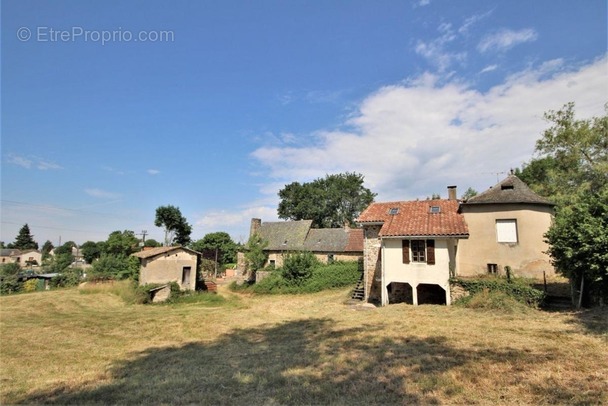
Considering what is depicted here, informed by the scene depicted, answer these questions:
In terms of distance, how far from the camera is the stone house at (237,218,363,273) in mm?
32375

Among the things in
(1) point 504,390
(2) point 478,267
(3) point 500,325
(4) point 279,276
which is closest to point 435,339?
(3) point 500,325

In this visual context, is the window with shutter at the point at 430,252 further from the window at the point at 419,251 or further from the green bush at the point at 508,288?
the green bush at the point at 508,288

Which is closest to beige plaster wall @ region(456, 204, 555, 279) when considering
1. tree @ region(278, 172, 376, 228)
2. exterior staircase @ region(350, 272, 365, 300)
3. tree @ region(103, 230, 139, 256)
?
exterior staircase @ region(350, 272, 365, 300)

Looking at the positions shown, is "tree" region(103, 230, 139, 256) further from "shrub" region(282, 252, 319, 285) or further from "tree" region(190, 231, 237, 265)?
"shrub" region(282, 252, 319, 285)

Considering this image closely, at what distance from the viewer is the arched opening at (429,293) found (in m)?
19.6

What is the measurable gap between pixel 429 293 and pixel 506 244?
17.1ft

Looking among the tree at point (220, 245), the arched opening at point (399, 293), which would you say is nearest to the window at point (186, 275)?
the arched opening at point (399, 293)

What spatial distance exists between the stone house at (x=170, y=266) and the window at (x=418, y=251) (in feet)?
62.5

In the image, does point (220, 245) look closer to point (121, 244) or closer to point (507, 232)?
point (121, 244)

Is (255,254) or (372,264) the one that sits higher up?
(255,254)

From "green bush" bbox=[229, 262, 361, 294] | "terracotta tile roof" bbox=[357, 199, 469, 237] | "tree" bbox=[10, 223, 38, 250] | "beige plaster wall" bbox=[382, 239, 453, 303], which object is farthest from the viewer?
"tree" bbox=[10, 223, 38, 250]

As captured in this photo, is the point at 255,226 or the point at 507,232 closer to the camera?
the point at 507,232

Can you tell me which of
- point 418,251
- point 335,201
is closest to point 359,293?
point 418,251

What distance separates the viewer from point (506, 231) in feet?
60.6
